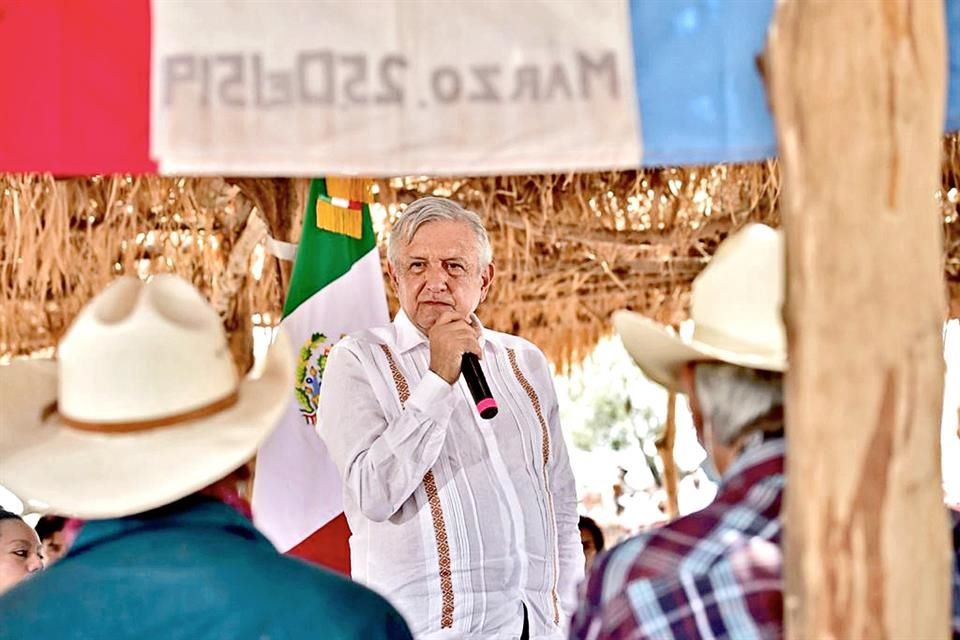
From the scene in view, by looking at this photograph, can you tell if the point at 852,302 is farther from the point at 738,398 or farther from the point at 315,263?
the point at 315,263

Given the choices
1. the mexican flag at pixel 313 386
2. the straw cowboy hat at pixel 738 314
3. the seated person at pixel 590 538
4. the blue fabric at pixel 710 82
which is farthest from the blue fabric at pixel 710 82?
the seated person at pixel 590 538

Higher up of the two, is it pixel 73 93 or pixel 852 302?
pixel 73 93

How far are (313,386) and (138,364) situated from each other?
159cm

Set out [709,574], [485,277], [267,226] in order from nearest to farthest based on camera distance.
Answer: [709,574] → [485,277] → [267,226]

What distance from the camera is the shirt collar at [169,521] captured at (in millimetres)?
1466

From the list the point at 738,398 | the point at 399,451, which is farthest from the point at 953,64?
the point at 399,451

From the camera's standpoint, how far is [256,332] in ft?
16.0

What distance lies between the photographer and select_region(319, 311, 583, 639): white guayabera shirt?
225 centimetres

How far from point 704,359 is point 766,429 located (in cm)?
13

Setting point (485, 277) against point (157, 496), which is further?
point (485, 277)

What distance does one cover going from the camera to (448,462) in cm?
238

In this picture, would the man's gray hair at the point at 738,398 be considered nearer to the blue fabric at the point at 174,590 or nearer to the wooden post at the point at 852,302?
the wooden post at the point at 852,302

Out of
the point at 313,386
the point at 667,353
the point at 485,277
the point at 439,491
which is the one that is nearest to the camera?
the point at 667,353

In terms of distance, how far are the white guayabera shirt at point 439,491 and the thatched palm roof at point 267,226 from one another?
1.15 m
